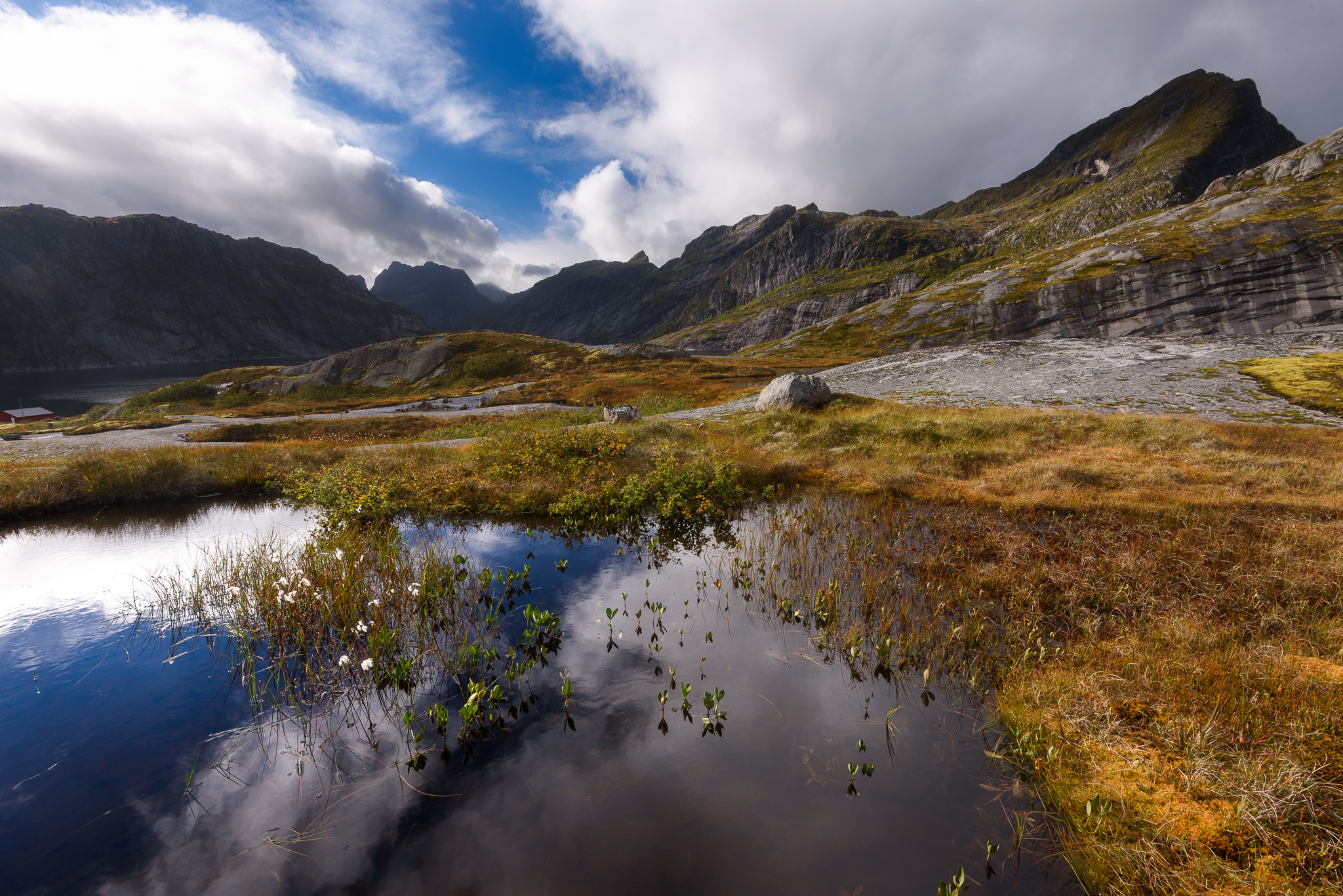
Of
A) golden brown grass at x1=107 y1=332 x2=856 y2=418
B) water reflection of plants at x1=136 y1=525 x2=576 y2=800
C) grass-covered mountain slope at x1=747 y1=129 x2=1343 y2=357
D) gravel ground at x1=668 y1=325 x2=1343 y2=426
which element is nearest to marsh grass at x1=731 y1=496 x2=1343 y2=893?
water reflection of plants at x1=136 y1=525 x2=576 y2=800

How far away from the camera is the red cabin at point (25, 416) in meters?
72.5

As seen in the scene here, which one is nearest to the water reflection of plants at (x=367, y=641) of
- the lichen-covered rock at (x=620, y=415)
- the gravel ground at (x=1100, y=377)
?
→ the lichen-covered rock at (x=620, y=415)

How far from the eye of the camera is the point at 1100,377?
→ 35.9 m

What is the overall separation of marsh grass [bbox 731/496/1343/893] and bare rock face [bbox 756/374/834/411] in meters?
16.4

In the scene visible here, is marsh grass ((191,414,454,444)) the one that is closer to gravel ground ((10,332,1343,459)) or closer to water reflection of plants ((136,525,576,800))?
gravel ground ((10,332,1343,459))

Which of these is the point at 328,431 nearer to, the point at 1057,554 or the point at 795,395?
the point at 795,395

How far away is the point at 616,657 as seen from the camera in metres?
8.52

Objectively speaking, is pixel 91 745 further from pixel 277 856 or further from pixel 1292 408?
pixel 1292 408

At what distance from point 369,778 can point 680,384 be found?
5599 centimetres

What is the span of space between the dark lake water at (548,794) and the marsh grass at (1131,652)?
0.70 m

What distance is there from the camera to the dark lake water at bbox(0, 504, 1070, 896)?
16.2 feet

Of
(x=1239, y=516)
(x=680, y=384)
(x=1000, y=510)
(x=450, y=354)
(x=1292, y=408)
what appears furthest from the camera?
(x=450, y=354)

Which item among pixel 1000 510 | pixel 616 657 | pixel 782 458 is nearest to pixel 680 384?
pixel 782 458

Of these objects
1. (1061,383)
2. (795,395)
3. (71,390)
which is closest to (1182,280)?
(1061,383)
